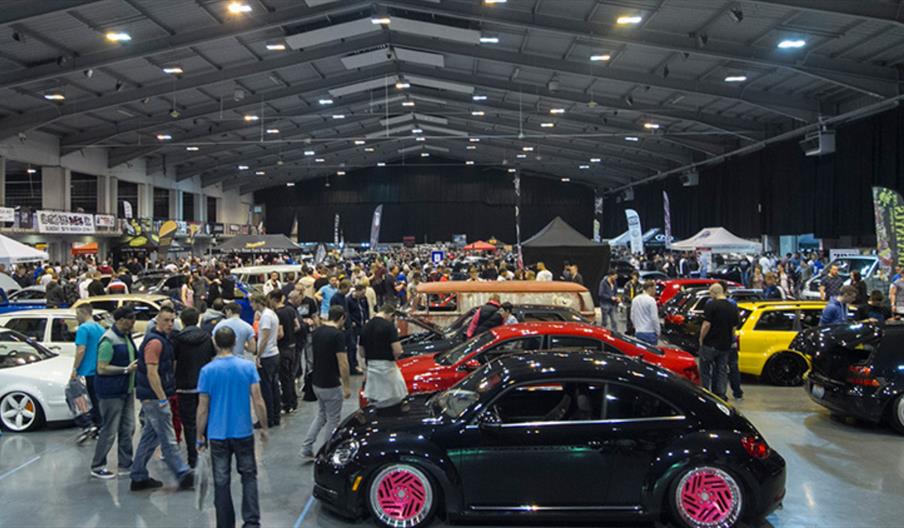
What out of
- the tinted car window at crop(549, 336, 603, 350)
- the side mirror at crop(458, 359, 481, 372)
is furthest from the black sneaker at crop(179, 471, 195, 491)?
the tinted car window at crop(549, 336, 603, 350)

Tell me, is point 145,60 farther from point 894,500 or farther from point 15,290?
point 894,500

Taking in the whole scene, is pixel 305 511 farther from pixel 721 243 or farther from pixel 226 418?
pixel 721 243

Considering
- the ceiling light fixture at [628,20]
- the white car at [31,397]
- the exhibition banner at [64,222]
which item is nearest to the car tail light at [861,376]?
the white car at [31,397]

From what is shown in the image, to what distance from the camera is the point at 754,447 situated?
5270 mm

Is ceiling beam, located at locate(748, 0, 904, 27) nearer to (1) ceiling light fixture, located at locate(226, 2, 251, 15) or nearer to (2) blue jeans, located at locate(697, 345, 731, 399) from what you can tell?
(2) blue jeans, located at locate(697, 345, 731, 399)

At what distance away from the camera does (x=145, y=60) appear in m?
21.2

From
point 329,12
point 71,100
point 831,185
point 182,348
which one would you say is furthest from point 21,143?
point 831,185

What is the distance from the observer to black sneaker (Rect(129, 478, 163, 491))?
20.7ft

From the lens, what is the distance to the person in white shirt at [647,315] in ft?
35.1

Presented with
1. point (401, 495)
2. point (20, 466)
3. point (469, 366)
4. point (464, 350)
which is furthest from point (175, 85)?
point (401, 495)

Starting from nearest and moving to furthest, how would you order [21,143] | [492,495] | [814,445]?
[492,495] → [814,445] → [21,143]

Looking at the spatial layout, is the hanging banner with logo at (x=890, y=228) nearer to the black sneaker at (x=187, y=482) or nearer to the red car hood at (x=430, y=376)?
the red car hood at (x=430, y=376)

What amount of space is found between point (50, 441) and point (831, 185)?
24543 mm

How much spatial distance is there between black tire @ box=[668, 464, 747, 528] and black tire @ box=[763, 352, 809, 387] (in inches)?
261
